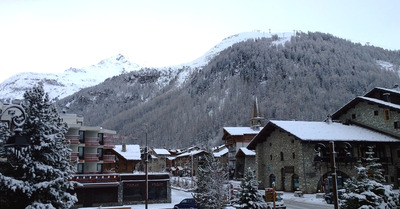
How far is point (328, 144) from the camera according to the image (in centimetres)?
4241

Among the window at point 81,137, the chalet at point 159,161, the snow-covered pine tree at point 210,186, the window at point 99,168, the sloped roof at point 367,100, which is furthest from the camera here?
the chalet at point 159,161

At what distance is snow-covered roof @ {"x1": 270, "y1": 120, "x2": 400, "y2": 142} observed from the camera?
4288 cm

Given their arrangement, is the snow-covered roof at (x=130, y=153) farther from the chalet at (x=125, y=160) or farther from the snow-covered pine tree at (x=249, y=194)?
the snow-covered pine tree at (x=249, y=194)

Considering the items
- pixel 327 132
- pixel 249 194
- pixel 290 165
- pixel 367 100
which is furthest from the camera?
pixel 367 100

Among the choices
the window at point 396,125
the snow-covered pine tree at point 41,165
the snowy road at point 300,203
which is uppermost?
the window at point 396,125

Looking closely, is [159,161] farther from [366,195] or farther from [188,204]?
[366,195]

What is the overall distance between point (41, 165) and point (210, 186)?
1538cm

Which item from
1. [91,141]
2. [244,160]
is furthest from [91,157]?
[244,160]

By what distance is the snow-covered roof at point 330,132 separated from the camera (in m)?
42.9

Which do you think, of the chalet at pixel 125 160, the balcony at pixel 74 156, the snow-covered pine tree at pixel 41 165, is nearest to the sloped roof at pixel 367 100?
the chalet at pixel 125 160

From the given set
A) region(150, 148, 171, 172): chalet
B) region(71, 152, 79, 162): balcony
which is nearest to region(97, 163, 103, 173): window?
region(71, 152, 79, 162): balcony

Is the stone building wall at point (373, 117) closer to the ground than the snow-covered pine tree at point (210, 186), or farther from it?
farther from it

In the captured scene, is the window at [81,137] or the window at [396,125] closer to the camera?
the window at [396,125]

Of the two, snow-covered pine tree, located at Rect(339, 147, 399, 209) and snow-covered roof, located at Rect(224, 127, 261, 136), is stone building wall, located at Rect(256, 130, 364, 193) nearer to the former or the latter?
snow-covered pine tree, located at Rect(339, 147, 399, 209)
